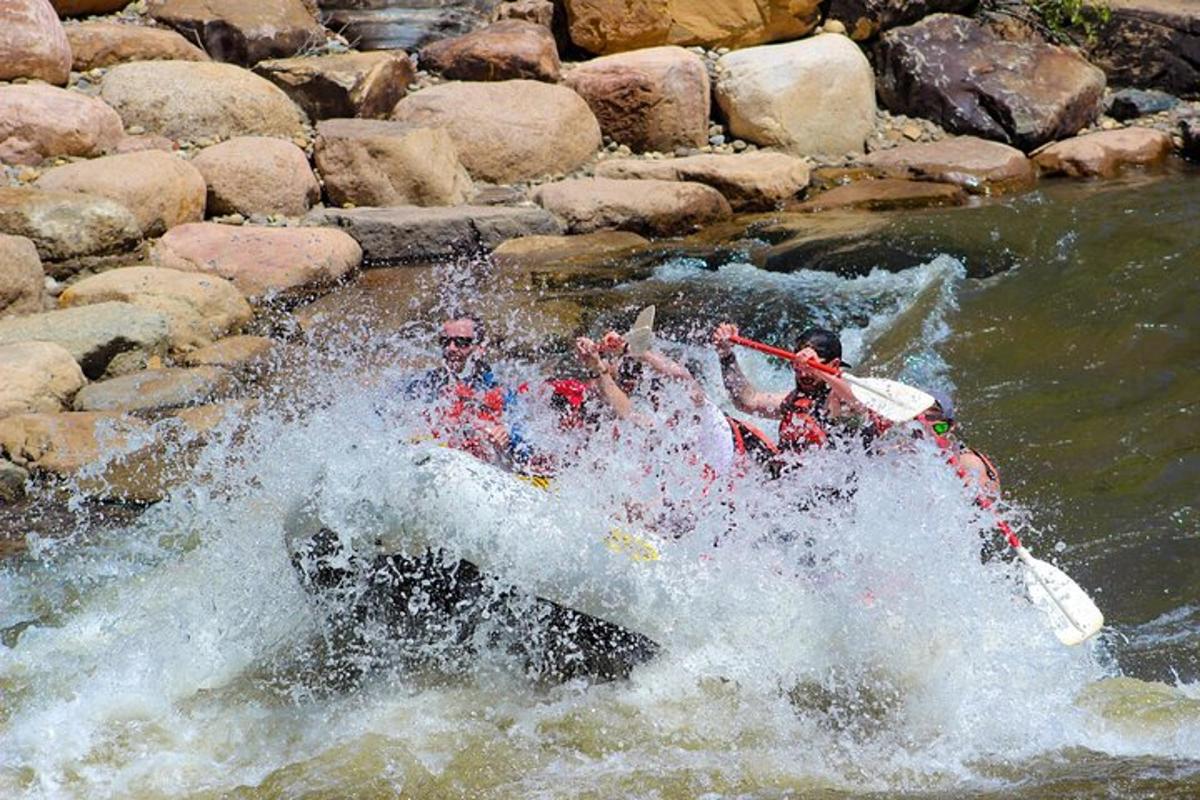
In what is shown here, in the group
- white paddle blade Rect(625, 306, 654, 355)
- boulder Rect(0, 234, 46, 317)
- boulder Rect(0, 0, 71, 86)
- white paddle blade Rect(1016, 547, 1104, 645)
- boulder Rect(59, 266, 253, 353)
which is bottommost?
boulder Rect(59, 266, 253, 353)

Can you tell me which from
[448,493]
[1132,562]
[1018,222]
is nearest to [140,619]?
[448,493]

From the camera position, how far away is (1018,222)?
9984mm

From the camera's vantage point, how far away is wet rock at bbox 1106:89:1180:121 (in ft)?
42.2

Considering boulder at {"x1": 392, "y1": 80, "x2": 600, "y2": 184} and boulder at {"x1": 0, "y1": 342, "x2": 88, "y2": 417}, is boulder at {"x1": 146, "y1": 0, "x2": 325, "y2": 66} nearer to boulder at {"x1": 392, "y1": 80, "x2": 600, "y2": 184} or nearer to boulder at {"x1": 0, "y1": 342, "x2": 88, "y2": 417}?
boulder at {"x1": 392, "y1": 80, "x2": 600, "y2": 184}

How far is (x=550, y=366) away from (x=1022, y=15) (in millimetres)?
8021

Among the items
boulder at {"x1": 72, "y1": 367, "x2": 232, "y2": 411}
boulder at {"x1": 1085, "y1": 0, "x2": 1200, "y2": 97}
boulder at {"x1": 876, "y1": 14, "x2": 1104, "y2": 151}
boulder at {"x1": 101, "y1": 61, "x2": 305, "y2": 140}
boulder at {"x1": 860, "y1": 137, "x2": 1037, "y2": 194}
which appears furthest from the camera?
boulder at {"x1": 1085, "y1": 0, "x2": 1200, "y2": 97}

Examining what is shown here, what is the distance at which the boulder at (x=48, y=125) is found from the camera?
356 inches

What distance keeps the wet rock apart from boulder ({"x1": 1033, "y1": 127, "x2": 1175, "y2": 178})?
654 mm

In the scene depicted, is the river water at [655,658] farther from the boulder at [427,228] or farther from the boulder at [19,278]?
the boulder at [427,228]

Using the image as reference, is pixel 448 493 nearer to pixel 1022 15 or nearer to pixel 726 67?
pixel 726 67

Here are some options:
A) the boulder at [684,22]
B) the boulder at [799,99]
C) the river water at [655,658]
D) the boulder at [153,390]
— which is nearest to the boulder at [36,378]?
the boulder at [153,390]

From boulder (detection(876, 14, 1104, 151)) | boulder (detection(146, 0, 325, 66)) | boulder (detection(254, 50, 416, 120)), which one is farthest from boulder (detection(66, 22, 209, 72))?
boulder (detection(876, 14, 1104, 151))

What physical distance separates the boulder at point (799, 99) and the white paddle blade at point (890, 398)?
22.4 ft

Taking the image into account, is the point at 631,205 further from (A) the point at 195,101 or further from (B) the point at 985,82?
→ (B) the point at 985,82
